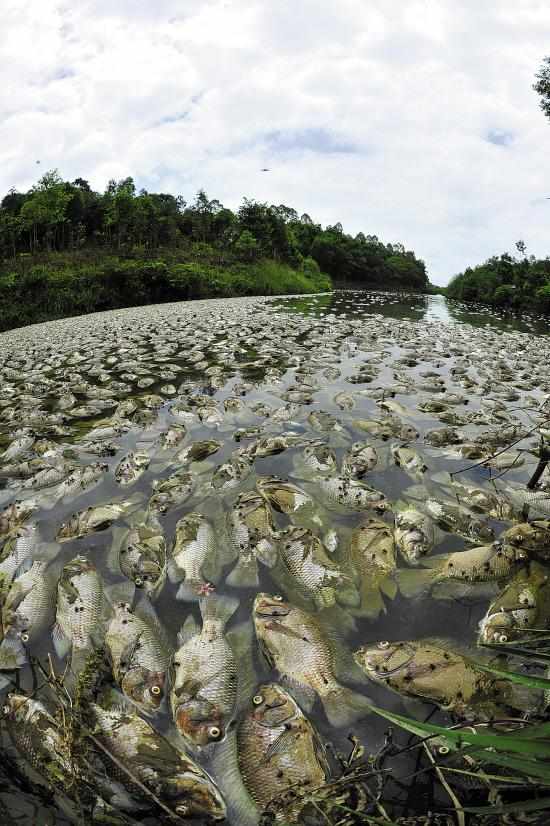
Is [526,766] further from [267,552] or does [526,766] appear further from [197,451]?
[197,451]

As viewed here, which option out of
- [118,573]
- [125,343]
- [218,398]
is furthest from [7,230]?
[118,573]

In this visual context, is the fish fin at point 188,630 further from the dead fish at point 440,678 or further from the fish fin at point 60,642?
the dead fish at point 440,678

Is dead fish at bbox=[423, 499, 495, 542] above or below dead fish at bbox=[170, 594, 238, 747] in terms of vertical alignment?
Result: above

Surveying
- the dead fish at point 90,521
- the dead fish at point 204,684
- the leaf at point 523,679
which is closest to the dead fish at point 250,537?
the dead fish at point 204,684

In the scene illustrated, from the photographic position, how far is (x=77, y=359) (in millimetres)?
8516

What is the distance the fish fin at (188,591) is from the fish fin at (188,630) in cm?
12

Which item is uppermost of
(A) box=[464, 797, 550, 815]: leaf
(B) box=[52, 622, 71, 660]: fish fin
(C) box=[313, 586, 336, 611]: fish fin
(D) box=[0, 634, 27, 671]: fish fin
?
(A) box=[464, 797, 550, 815]: leaf

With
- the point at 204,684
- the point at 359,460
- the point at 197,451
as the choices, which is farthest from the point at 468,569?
the point at 197,451

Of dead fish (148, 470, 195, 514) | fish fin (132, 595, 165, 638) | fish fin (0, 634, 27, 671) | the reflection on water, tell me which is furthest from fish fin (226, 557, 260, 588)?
the reflection on water

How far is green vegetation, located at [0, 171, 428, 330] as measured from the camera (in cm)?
2298

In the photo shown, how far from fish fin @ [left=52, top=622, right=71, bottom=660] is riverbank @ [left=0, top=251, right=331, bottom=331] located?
66.6 feet

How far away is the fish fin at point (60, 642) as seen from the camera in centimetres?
206

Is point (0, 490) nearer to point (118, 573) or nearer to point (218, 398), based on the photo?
point (118, 573)

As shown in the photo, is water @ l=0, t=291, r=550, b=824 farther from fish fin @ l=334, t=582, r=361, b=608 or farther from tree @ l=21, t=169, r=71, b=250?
tree @ l=21, t=169, r=71, b=250
